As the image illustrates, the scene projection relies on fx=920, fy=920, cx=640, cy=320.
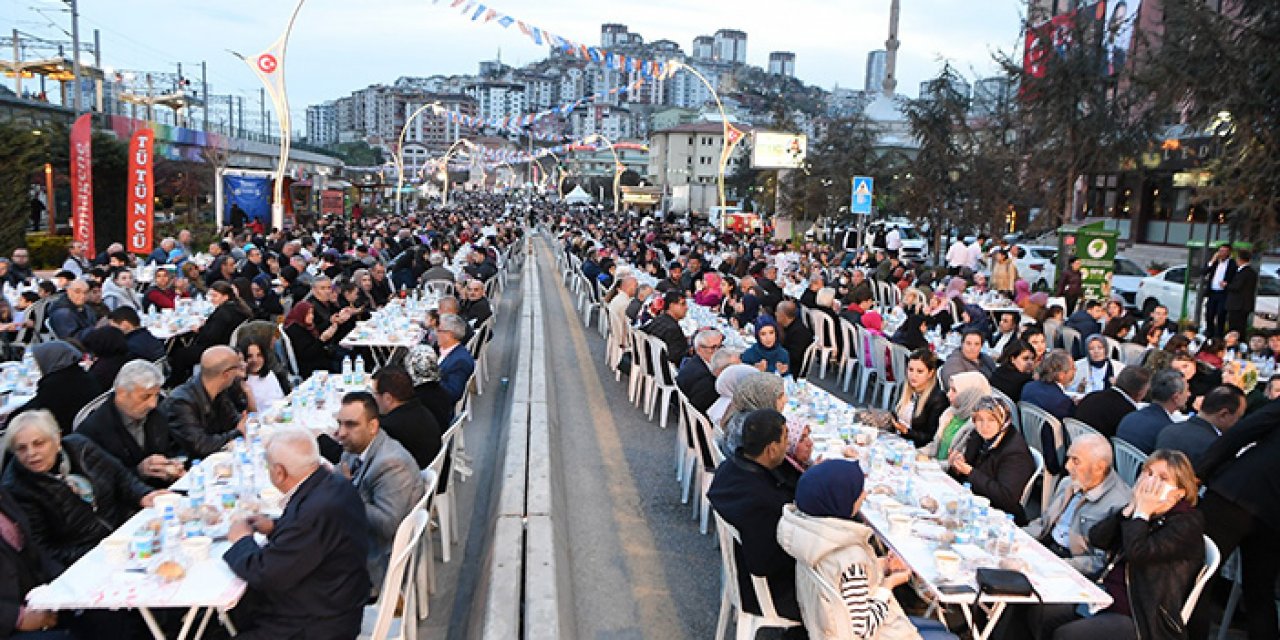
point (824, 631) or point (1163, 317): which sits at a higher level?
point (1163, 317)

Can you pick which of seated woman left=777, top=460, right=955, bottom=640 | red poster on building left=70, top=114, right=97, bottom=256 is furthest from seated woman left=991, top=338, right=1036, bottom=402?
red poster on building left=70, top=114, right=97, bottom=256

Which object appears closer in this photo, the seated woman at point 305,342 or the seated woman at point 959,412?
the seated woman at point 959,412

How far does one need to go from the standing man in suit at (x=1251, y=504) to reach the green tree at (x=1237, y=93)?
10691 millimetres

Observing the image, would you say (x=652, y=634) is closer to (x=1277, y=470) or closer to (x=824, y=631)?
(x=824, y=631)

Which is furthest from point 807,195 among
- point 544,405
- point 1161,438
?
point 1161,438

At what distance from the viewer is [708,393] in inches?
299

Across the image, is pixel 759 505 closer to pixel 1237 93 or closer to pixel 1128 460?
pixel 1128 460

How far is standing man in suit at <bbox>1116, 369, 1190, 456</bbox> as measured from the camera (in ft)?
20.5

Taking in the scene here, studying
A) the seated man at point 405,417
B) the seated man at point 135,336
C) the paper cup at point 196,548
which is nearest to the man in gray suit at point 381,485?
the seated man at point 405,417

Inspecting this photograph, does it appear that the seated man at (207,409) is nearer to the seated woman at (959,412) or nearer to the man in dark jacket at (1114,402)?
the seated woman at (959,412)

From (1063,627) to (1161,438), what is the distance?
2.25 m

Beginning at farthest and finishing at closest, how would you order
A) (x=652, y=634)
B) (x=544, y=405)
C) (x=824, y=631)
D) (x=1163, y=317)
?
(x=1163, y=317), (x=544, y=405), (x=652, y=634), (x=824, y=631)

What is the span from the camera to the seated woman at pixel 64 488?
4.36 m

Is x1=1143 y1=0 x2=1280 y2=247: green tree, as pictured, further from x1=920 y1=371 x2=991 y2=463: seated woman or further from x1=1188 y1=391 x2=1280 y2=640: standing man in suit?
x1=1188 y1=391 x2=1280 y2=640: standing man in suit
